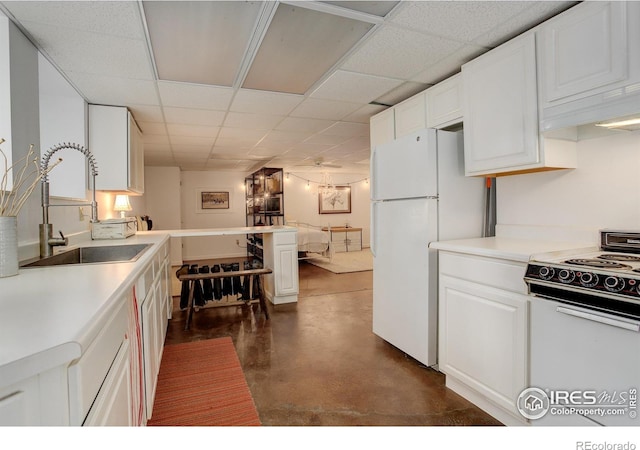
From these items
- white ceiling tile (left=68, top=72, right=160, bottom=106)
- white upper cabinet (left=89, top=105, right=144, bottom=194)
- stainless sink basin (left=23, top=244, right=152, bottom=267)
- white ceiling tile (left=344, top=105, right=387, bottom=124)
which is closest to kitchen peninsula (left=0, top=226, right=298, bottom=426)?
stainless sink basin (left=23, top=244, right=152, bottom=267)

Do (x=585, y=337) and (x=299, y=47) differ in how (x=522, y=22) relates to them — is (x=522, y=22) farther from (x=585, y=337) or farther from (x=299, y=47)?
(x=585, y=337)

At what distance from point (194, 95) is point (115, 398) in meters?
2.56

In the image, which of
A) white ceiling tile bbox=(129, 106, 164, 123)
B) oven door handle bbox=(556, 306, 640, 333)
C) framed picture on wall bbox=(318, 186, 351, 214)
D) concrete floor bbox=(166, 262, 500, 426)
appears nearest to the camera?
oven door handle bbox=(556, 306, 640, 333)

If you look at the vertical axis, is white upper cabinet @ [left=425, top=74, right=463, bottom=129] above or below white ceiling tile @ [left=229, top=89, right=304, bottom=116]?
below

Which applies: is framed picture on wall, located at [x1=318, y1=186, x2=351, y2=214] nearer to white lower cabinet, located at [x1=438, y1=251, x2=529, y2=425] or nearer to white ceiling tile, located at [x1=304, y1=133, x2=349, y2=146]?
white ceiling tile, located at [x1=304, y1=133, x2=349, y2=146]

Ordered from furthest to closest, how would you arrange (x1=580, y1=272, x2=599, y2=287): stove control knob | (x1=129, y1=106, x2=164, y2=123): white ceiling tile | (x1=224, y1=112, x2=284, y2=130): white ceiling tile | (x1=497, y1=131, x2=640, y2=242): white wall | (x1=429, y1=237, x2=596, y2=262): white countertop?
1. (x1=224, y1=112, x2=284, y2=130): white ceiling tile
2. (x1=129, y1=106, x2=164, y2=123): white ceiling tile
3. (x1=497, y1=131, x2=640, y2=242): white wall
4. (x1=429, y1=237, x2=596, y2=262): white countertop
5. (x1=580, y1=272, x2=599, y2=287): stove control knob

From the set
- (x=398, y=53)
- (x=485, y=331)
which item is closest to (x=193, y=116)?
(x=398, y=53)

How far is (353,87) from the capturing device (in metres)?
2.71

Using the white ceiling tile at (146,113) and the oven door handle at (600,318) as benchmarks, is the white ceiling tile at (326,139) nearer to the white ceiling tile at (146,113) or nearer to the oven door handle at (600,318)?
the white ceiling tile at (146,113)

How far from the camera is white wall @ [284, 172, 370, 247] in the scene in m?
8.91

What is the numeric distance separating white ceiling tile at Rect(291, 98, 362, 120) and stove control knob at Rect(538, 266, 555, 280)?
7.39ft

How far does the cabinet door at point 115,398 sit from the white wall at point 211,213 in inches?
277

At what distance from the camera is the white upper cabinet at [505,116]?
1.81 metres

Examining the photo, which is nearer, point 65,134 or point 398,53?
point 398,53
